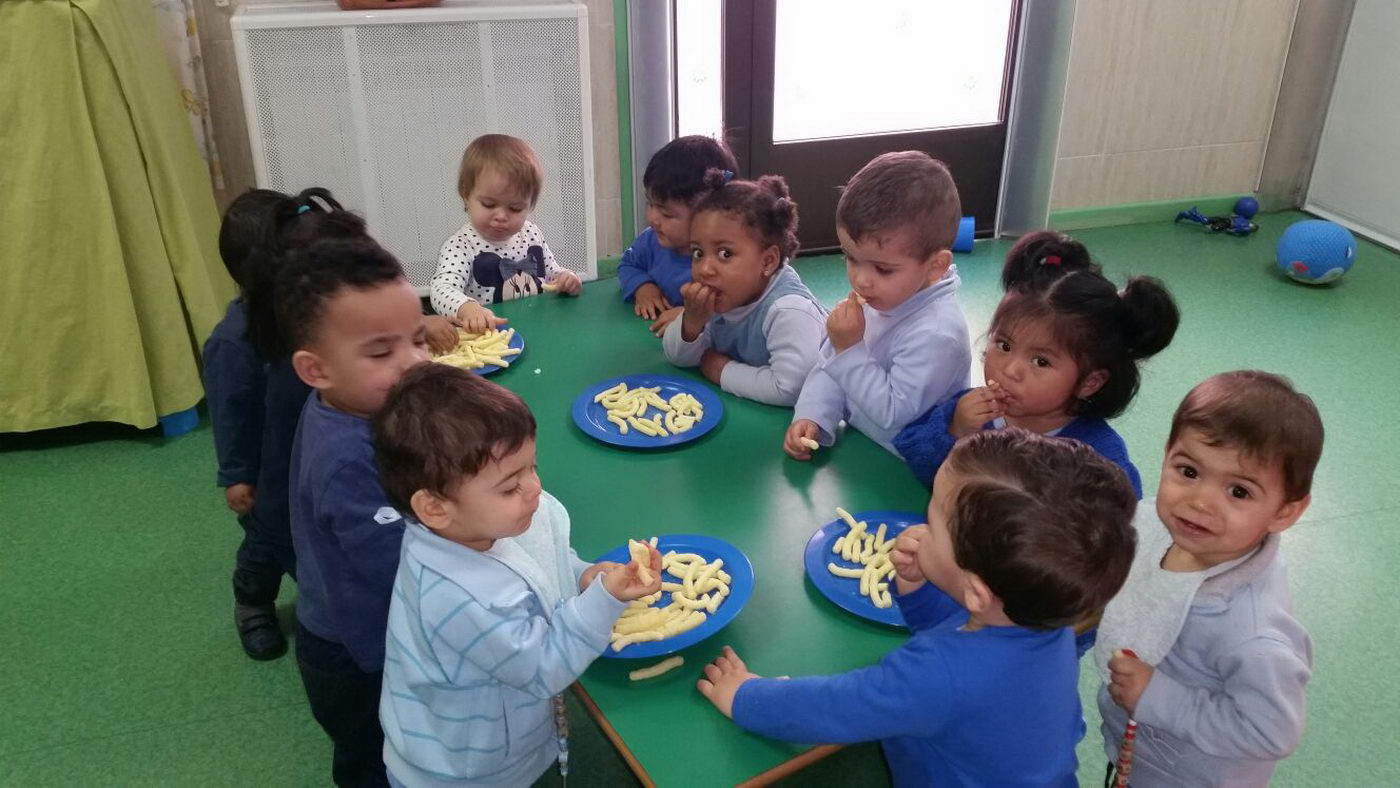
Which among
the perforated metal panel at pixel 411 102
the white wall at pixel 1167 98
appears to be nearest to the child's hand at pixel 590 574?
the perforated metal panel at pixel 411 102

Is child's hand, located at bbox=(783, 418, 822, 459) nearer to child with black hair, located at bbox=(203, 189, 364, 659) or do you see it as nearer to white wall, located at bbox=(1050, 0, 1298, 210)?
child with black hair, located at bbox=(203, 189, 364, 659)

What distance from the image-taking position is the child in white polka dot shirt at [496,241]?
2.89 meters

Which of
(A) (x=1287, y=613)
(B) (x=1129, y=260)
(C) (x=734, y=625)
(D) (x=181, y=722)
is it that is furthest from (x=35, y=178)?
(B) (x=1129, y=260)

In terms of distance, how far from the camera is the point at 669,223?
2.87m

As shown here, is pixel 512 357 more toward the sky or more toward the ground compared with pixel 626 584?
more toward the ground

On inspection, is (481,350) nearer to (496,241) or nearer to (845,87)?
(496,241)

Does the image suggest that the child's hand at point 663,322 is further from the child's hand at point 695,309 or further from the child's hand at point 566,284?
the child's hand at point 566,284

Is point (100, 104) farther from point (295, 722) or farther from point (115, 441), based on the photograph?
point (295, 722)

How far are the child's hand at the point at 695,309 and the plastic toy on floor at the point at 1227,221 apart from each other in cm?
425

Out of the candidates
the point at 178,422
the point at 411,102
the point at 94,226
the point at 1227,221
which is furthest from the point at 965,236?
the point at 94,226

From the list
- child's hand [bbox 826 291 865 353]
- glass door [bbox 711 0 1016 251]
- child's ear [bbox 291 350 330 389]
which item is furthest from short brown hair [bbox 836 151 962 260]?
glass door [bbox 711 0 1016 251]

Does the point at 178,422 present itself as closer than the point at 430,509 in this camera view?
No

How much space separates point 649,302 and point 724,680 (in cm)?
150

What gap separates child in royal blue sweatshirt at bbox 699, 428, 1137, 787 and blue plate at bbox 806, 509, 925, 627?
6.4 inches
